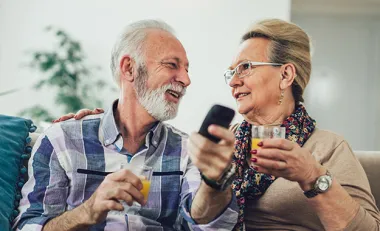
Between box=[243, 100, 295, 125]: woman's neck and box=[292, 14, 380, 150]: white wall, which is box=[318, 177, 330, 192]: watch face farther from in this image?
box=[292, 14, 380, 150]: white wall

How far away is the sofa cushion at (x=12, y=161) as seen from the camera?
1.66 meters

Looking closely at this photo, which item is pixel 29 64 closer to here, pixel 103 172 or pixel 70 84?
pixel 70 84

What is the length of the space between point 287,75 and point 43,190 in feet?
3.33

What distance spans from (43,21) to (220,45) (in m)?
1.92

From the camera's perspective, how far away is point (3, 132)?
1.80 m

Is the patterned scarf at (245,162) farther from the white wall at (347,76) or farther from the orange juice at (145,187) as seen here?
the white wall at (347,76)

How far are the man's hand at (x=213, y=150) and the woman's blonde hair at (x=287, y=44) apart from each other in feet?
2.97

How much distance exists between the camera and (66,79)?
486cm

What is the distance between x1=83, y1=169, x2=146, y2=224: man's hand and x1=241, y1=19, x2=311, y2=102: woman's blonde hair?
0.90 m

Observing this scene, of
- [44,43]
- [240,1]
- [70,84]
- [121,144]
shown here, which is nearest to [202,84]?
[240,1]

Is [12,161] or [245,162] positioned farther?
Answer: [245,162]

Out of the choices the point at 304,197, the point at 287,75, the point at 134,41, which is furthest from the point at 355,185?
the point at 134,41

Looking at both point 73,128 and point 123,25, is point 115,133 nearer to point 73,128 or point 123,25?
point 73,128

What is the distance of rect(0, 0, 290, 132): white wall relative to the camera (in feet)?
16.8
